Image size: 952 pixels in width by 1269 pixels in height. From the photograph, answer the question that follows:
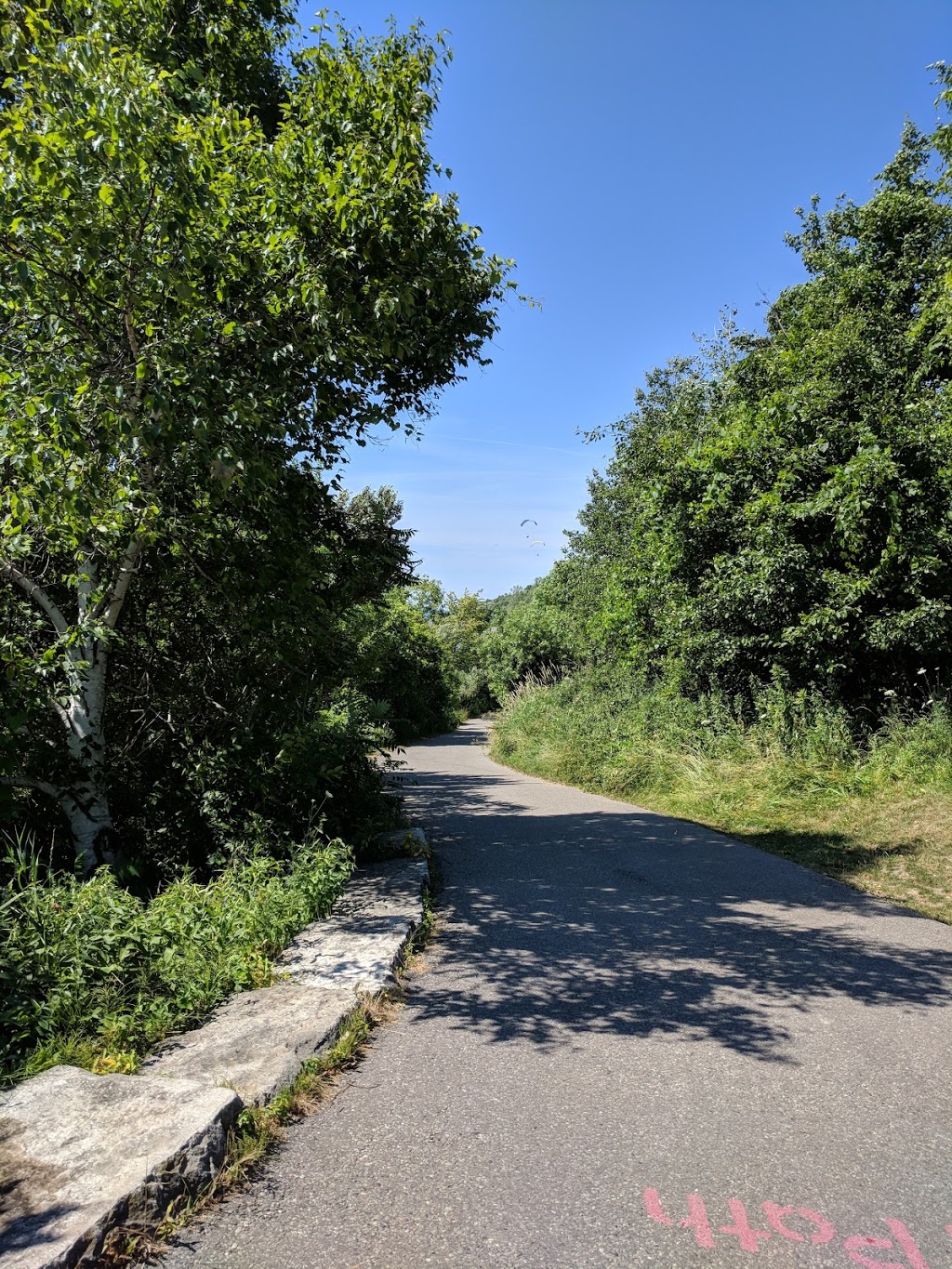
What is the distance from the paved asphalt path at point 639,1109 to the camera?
7.77ft

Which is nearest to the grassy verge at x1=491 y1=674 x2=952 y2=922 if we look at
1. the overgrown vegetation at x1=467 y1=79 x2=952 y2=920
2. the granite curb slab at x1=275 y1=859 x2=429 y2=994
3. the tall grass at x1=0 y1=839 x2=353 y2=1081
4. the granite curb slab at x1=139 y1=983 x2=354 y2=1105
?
the overgrown vegetation at x1=467 y1=79 x2=952 y2=920

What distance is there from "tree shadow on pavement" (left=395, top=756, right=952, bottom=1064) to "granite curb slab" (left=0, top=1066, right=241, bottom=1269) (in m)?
1.61

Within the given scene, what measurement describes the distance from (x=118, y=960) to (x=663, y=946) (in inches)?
136

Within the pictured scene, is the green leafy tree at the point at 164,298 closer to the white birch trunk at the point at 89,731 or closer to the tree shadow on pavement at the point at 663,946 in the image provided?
the white birch trunk at the point at 89,731

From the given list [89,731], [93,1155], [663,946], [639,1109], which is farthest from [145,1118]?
[89,731]

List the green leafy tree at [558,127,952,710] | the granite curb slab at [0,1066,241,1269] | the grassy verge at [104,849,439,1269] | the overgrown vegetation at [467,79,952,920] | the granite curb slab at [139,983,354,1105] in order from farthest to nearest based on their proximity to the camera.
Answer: the green leafy tree at [558,127,952,710], the overgrown vegetation at [467,79,952,920], the granite curb slab at [139,983,354,1105], the grassy verge at [104,849,439,1269], the granite curb slab at [0,1066,241,1269]

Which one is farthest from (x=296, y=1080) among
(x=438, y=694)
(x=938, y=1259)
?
(x=438, y=694)

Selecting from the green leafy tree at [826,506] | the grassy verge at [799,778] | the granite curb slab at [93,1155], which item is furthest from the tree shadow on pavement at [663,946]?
the green leafy tree at [826,506]

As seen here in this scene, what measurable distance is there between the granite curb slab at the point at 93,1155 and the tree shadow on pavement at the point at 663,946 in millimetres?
1611

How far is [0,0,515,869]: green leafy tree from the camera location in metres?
4.18

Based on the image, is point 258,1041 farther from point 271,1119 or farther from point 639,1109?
point 639,1109

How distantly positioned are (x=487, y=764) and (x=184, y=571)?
14232mm

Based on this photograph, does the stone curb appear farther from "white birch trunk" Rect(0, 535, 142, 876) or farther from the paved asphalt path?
"white birch trunk" Rect(0, 535, 142, 876)

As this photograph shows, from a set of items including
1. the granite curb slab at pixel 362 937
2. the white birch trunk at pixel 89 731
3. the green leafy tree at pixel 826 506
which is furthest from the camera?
the green leafy tree at pixel 826 506
